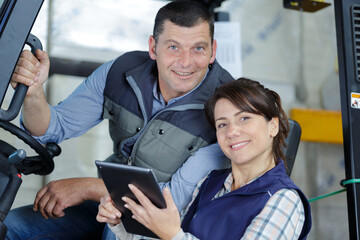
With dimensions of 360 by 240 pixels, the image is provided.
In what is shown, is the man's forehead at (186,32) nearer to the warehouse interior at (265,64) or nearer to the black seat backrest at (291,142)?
the black seat backrest at (291,142)

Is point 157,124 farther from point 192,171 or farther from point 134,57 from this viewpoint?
point 134,57

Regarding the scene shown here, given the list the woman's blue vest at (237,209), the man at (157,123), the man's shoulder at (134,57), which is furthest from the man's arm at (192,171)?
the man's shoulder at (134,57)

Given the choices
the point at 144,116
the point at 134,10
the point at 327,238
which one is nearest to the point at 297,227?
the point at 144,116

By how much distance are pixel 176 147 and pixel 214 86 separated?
0.91 ft

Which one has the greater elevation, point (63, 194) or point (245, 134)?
point (245, 134)

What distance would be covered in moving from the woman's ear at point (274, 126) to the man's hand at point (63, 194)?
72 cm

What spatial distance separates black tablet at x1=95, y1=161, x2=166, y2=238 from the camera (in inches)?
49.0

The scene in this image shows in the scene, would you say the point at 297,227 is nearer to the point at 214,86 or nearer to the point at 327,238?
the point at 214,86

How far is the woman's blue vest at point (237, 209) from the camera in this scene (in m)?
1.33

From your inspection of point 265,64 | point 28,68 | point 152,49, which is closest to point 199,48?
point 152,49

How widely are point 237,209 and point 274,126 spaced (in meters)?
0.31

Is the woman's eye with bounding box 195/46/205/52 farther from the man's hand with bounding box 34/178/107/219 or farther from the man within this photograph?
the man's hand with bounding box 34/178/107/219

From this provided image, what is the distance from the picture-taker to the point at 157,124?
73.0 inches

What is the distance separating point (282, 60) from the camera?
5352 millimetres
